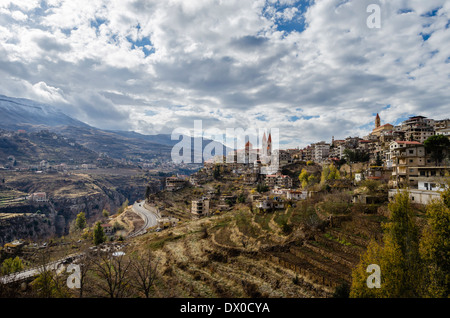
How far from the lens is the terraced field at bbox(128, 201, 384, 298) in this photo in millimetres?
16547

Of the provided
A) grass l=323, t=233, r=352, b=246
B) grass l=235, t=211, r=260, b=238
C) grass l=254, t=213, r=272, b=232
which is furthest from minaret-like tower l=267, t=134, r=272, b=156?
grass l=323, t=233, r=352, b=246

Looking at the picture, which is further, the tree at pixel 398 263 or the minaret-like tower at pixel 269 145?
the minaret-like tower at pixel 269 145

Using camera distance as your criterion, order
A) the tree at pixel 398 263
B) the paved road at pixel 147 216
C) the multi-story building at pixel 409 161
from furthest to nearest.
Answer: the paved road at pixel 147 216 → the multi-story building at pixel 409 161 → the tree at pixel 398 263

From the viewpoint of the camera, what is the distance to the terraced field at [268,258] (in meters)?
16.5

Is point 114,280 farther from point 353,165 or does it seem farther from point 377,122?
point 377,122

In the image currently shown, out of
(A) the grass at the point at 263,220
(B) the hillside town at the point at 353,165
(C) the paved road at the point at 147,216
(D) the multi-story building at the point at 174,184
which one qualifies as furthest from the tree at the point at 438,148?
(D) the multi-story building at the point at 174,184

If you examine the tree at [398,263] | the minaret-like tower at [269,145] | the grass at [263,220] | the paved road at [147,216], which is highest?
the minaret-like tower at [269,145]

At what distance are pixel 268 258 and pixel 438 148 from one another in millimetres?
27105

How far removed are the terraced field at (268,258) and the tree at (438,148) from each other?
15.0 m

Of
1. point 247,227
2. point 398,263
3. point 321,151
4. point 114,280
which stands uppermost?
point 321,151

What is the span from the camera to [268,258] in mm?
20906

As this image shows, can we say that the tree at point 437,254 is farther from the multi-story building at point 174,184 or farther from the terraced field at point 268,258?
the multi-story building at point 174,184

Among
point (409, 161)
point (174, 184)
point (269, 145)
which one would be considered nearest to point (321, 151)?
point (269, 145)

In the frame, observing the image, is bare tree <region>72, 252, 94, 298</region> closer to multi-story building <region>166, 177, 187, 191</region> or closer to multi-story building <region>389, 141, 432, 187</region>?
multi-story building <region>389, 141, 432, 187</region>
